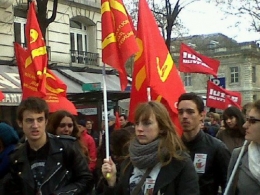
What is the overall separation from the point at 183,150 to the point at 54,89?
5.83 metres

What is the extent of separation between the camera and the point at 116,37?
215 inches

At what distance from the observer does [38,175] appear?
13.9 feet

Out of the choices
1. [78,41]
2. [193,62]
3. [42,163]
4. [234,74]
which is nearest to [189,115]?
[42,163]

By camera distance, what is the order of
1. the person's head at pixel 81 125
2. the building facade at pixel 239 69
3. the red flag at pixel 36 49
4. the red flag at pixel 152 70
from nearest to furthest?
the red flag at pixel 152 70
the person's head at pixel 81 125
the red flag at pixel 36 49
the building facade at pixel 239 69

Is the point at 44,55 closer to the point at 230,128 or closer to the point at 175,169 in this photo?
the point at 230,128

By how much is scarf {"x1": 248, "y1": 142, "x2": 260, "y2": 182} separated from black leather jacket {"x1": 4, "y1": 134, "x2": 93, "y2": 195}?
4.80 ft

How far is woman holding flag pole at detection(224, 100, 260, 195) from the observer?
3.65m

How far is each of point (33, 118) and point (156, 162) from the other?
4.10 ft

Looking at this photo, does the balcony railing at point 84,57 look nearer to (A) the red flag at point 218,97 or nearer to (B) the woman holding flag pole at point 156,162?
(A) the red flag at point 218,97

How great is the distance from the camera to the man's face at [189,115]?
4680mm

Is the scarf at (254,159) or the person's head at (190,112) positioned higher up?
the person's head at (190,112)

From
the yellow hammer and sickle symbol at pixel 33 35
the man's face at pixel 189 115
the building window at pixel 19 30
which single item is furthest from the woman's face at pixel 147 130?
the building window at pixel 19 30

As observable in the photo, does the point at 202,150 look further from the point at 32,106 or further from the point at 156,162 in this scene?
the point at 32,106

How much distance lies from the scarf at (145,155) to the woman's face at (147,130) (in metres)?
0.05
